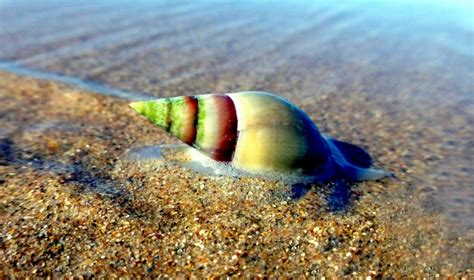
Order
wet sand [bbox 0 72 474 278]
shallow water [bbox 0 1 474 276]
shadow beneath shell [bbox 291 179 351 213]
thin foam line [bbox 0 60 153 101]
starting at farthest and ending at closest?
thin foam line [bbox 0 60 153 101], shallow water [bbox 0 1 474 276], shadow beneath shell [bbox 291 179 351 213], wet sand [bbox 0 72 474 278]

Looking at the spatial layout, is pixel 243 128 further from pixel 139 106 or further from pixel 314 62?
pixel 314 62

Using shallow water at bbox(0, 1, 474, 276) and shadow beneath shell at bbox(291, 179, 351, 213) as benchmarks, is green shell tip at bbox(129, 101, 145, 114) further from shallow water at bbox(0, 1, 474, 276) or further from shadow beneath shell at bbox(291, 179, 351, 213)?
shallow water at bbox(0, 1, 474, 276)

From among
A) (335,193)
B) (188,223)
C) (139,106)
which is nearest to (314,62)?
(335,193)

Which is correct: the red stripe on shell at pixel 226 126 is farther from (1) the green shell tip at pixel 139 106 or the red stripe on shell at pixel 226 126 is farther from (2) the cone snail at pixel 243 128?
(1) the green shell tip at pixel 139 106

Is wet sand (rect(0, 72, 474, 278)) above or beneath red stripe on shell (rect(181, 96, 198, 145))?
beneath

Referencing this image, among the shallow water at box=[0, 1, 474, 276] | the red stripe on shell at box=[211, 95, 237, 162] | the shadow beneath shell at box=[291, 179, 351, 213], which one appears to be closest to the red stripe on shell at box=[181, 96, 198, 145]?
the red stripe on shell at box=[211, 95, 237, 162]

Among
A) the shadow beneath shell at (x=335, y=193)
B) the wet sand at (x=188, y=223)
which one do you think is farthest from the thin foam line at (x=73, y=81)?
the shadow beneath shell at (x=335, y=193)
